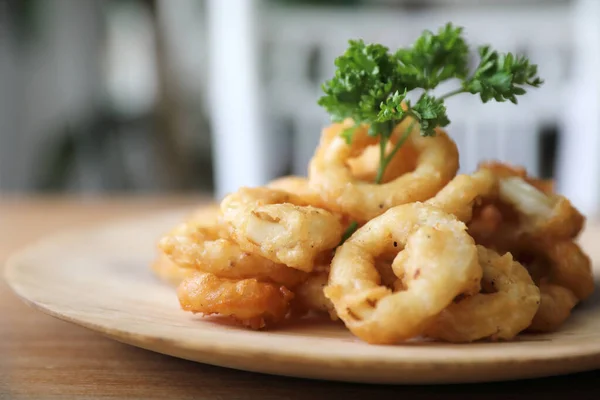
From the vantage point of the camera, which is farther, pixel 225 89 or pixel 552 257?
pixel 225 89

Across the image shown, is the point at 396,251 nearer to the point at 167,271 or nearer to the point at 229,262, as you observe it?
the point at 229,262

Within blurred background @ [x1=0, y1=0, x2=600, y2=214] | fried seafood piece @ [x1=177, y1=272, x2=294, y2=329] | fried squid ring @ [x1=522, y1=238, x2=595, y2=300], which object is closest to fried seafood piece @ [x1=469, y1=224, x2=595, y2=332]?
fried squid ring @ [x1=522, y1=238, x2=595, y2=300]

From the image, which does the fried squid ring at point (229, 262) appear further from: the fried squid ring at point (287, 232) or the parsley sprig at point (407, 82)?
the parsley sprig at point (407, 82)

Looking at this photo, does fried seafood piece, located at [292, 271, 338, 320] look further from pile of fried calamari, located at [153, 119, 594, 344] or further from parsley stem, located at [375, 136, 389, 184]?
parsley stem, located at [375, 136, 389, 184]

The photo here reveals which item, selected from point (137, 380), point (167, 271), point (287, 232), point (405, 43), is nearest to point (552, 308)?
point (287, 232)

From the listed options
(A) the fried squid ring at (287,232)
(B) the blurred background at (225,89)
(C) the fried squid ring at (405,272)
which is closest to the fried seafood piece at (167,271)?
(A) the fried squid ring at (287,232)
